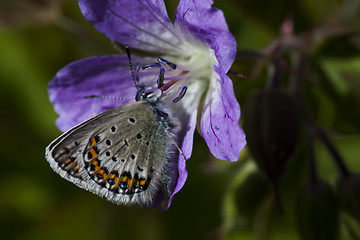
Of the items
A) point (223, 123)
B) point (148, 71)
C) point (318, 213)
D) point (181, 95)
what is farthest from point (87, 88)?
point (318, 213)

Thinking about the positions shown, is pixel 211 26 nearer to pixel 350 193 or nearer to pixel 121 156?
pixel 121 156

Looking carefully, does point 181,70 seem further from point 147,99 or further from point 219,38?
point 219,38

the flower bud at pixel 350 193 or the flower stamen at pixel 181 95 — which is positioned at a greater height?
the flower stamen at pixel 181 95

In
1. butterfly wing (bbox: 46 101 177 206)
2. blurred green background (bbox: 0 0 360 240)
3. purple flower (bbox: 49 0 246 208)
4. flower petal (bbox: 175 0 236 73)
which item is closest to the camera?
flower petal (bbox: 175 0 236 73)

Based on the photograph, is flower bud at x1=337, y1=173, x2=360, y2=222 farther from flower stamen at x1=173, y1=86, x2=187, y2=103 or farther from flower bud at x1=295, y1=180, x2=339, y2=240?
flower stamen at x1=173, y1=86, x2=187, y2=103

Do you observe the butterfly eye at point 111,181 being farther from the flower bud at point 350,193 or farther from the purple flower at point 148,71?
the flower bud at point 350,193

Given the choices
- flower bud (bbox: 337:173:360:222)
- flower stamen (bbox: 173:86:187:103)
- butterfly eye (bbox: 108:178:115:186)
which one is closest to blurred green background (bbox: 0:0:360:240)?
flower bud (bbox: 337:173:360:222)

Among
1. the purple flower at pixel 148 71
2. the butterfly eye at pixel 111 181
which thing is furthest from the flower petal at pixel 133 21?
the butterfly eye at pixel 111 181
